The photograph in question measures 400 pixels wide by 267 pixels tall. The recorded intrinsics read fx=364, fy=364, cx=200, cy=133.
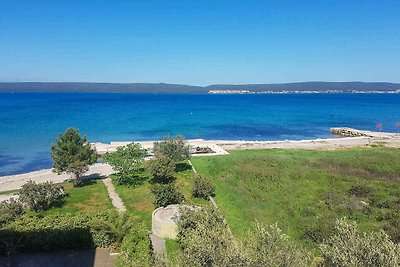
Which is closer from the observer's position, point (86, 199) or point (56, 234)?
point (56, 234)

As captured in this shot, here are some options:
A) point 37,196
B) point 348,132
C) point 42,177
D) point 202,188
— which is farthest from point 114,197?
point 348,132

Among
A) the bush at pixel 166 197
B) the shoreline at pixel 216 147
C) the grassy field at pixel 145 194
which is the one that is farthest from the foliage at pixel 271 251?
the shoreline at pixel 216 147

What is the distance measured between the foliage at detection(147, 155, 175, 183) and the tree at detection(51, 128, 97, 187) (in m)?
6.78

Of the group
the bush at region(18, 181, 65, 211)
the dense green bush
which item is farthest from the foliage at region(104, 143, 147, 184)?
the dense green bush

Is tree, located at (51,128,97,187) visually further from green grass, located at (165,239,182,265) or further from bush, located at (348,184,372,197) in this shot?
bush, located at (348,184,372,197)

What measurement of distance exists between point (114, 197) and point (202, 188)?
818 cm

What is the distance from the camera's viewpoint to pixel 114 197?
33125 mm

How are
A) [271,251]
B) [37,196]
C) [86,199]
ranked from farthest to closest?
[86,199] < [37,196] < [271,251]

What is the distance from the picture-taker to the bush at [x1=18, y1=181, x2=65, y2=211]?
29391 mm

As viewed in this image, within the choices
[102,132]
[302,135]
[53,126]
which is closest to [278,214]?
[302,135]

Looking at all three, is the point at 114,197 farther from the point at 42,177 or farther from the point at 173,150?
the point at 42,177

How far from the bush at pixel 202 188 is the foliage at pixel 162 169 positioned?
459 cm

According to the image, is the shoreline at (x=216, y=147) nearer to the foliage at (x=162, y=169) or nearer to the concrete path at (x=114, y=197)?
the concrete path at (x=114, y=197)

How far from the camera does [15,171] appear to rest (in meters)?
51.3
